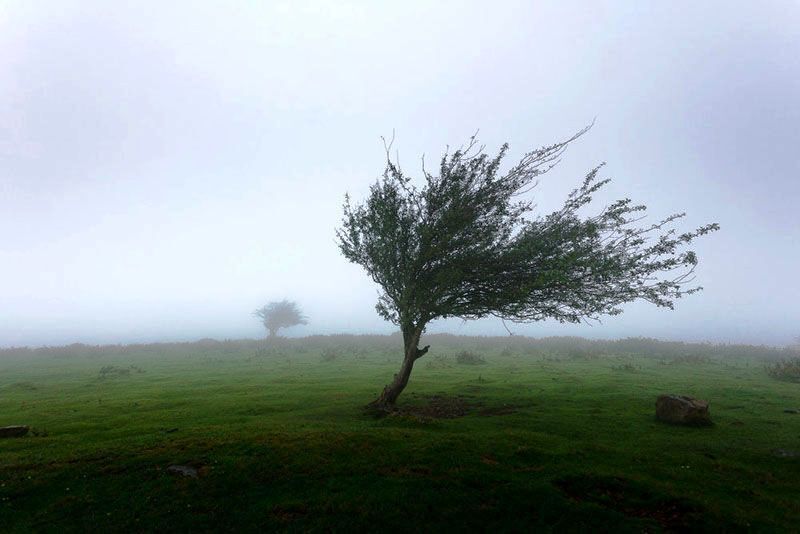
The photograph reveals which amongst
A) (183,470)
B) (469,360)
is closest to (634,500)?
(183,470)

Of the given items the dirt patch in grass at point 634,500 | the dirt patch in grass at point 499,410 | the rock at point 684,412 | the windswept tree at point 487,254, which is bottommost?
→ the dirt patch in grass at point 634,500

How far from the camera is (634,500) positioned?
33.8 ft

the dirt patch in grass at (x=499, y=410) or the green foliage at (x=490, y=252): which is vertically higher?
the green foliage at (x=490, y=252)

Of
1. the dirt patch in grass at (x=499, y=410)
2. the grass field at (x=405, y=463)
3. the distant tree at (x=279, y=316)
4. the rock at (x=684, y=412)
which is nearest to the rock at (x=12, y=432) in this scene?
the grass field at (x=405, y=463)

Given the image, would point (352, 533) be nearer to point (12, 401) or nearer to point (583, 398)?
point (583, 398)

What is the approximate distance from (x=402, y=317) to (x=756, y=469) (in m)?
14.2

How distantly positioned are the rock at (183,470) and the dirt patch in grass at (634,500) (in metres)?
10.3

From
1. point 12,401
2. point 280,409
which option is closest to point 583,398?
point 280,409

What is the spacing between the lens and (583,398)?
2445cm

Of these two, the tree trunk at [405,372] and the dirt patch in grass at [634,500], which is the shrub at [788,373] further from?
the dirt patch in grass at [634,500]

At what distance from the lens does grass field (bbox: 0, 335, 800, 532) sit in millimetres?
9641

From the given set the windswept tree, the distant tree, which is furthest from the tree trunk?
the distant tree

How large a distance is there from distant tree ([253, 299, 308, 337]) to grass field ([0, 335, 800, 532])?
82371 millimetres

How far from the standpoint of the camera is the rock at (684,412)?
17609mm
